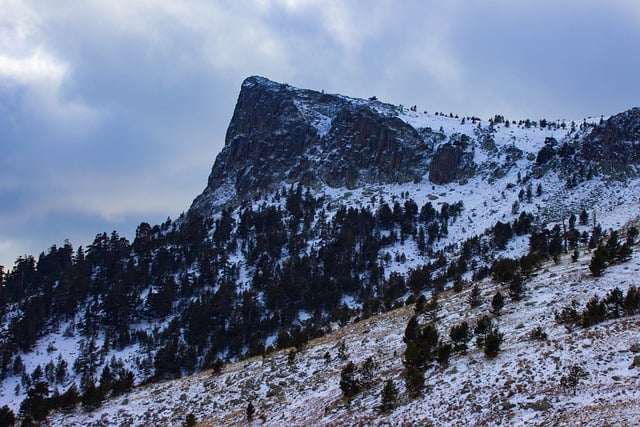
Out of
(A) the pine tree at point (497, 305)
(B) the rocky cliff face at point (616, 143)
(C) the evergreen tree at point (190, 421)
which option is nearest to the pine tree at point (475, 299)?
(A) the pine tree at point (497, 305)

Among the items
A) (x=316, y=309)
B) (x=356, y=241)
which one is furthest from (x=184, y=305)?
(x=356, y=241)

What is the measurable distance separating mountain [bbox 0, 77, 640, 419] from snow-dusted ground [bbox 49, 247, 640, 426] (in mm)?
2873

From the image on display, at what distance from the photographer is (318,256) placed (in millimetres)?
113312

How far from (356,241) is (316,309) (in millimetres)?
28763

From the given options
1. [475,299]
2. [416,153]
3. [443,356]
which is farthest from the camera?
[416,153]

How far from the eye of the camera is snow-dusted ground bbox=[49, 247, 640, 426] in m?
21.7

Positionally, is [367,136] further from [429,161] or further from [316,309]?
[316,309]

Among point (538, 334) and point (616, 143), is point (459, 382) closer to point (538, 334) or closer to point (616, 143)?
point (538, 334)

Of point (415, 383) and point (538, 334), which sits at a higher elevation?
point (538, 334)

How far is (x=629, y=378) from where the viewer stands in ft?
70.6

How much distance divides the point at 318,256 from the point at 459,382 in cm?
8701

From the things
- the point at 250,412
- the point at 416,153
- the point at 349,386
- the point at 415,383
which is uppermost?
the point at 416,153

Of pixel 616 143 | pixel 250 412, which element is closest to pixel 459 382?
pixel 250 412

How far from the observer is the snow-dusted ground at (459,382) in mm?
21703
